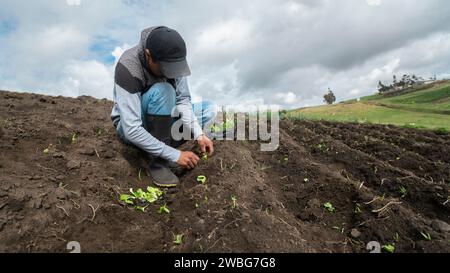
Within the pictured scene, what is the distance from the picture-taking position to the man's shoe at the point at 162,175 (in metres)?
3.41

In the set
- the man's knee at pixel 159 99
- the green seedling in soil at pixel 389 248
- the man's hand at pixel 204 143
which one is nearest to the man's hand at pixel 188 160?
the man's hand at pixel 204 143

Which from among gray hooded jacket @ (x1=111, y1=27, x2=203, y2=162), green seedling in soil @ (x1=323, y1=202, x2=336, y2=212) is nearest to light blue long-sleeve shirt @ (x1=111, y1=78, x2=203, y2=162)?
gray hooded jacket @ (x1=111, y1=27, x2=203, y2=162)

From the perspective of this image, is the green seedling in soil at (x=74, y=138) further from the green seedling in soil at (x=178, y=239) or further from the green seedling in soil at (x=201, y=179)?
the green seedling in soil at (x=178, y=239)

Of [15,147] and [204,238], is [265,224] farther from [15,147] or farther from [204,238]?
[15,147]

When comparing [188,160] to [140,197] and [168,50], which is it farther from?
[168,50]

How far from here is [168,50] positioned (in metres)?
3.08

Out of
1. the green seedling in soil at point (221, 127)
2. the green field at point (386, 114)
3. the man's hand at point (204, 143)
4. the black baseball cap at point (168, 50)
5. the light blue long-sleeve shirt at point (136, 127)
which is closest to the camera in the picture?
the black baseball cap at point (168, 50)

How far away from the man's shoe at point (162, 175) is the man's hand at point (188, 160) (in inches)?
5.5

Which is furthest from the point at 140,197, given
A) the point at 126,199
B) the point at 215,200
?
the point at 215,200
